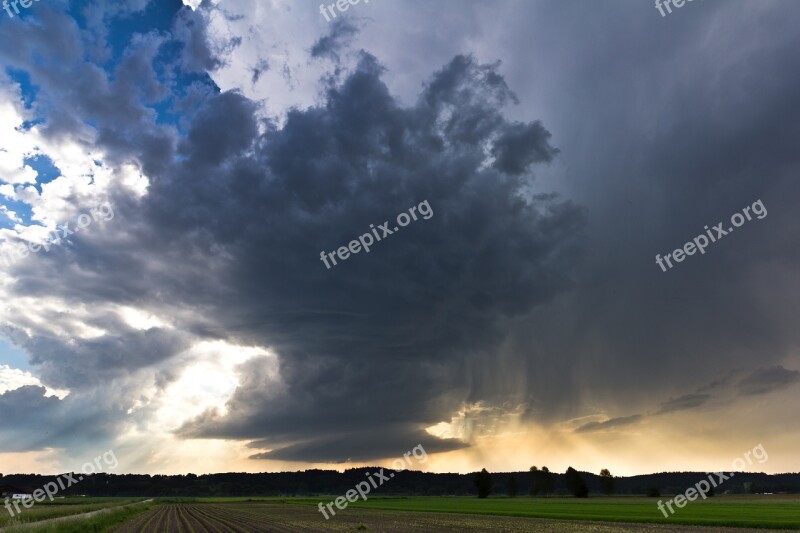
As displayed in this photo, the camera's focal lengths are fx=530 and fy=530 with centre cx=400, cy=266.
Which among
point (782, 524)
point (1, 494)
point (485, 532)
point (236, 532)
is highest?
point (1, 494)

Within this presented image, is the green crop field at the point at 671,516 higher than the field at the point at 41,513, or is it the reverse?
the field at the point at 41,513

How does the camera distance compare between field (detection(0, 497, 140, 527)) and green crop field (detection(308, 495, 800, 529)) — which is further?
green crop field (detection(308, 495, 800, 529))

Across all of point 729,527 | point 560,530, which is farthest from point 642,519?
point 560,530

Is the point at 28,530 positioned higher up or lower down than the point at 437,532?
higher up

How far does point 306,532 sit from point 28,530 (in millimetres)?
23012

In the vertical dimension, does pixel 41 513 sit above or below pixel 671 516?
above

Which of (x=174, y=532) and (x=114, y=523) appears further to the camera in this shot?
(x=114, y=523)

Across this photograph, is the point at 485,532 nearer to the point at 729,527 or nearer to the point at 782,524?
the point at 729,527

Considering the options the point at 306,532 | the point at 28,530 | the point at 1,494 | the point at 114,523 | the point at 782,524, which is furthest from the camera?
the point at 1,494

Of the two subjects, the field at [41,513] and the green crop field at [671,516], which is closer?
the field at [41,513]

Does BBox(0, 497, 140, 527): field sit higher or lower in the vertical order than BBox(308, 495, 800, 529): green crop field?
higher

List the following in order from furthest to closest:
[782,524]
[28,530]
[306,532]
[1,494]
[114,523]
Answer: [1,494]
[114,523]
[782,524]
[306,532]
[28,530]

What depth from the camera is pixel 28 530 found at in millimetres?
42219

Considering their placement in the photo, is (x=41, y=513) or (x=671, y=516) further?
(x=41, y=513)
